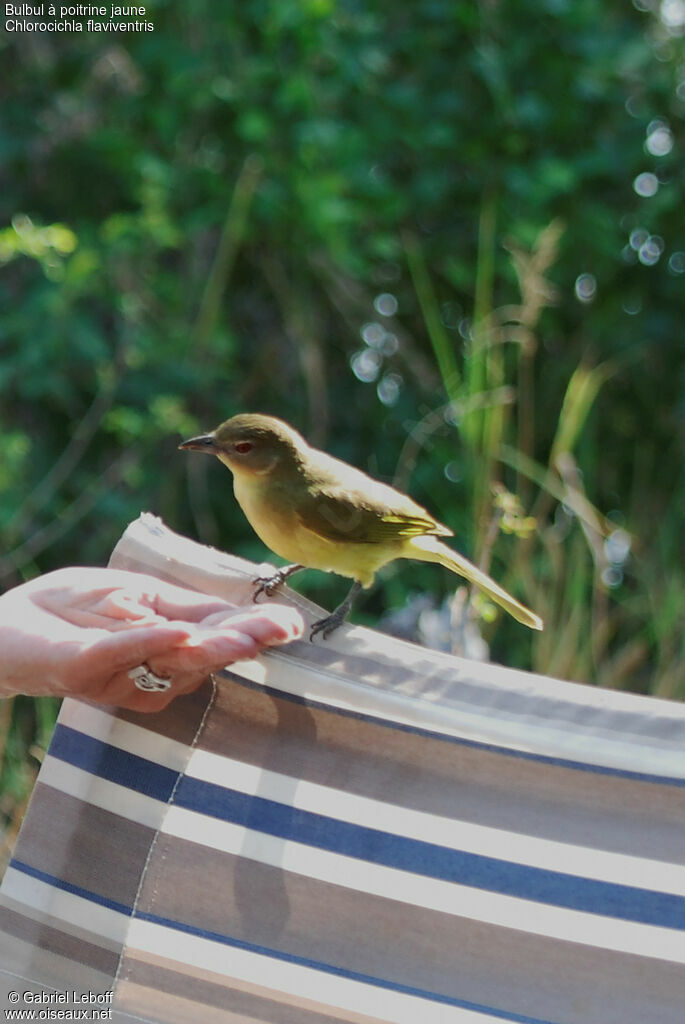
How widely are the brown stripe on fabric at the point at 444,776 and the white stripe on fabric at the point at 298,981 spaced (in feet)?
0.74

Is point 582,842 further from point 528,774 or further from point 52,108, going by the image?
point 52,108

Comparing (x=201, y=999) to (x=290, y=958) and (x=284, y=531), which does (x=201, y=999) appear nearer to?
(x=290, y=958)

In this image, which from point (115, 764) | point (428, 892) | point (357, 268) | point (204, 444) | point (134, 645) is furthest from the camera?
point (357, 268)

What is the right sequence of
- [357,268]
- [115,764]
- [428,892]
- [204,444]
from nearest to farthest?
[428,892] < [115,764] < [204,444] < [357,268]

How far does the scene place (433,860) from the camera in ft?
6.24

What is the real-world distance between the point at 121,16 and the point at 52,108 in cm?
44

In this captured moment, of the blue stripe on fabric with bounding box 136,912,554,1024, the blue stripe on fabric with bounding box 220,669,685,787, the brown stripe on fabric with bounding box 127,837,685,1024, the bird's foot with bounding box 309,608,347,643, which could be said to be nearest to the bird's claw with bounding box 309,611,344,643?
the bird's foot with bounding box 309,608,347,643

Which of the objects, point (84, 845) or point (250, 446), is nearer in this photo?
point (84, 845)

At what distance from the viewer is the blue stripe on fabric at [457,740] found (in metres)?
1.90

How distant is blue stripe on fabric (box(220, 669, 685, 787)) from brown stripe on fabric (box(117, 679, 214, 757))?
5cm

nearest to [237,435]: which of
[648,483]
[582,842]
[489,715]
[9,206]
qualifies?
[489,715]

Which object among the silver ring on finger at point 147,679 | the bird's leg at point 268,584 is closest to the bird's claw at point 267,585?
the bird's leg at point 268,584

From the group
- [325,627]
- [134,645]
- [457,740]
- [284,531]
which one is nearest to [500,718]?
[457,740]

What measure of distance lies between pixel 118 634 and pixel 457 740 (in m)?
0.52
